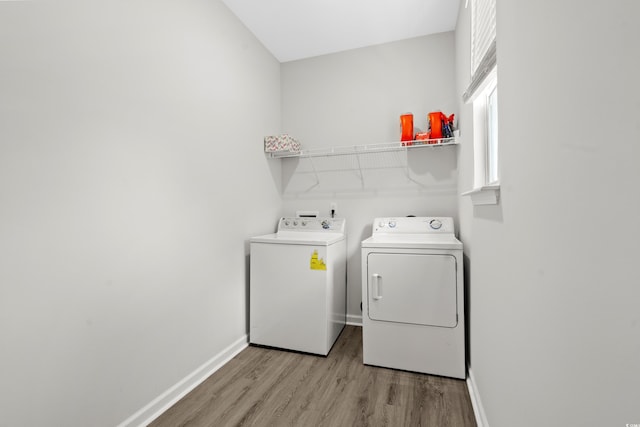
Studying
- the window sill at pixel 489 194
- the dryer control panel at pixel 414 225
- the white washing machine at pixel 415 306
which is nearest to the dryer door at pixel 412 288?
the white washing machine at pixel 415 306

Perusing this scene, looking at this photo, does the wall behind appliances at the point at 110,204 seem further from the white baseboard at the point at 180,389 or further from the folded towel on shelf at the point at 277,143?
the folded towel on shelf at the point at 277,143

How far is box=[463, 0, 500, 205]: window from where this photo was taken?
130cm

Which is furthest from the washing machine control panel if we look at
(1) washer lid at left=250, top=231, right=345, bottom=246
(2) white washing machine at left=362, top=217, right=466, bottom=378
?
(2) white washing machine at left=362, top=217, right=466, bottom=378

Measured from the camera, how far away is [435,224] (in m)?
2.41

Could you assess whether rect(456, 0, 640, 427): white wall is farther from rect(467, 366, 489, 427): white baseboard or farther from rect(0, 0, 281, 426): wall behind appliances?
rect(0, 0, 281, 426): wall behind appliances

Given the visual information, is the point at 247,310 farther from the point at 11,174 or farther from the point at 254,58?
the point at 254,58

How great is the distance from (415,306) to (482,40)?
1601 millimetres

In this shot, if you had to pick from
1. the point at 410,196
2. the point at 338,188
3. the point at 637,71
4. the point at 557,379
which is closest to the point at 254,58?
the point at 338,188

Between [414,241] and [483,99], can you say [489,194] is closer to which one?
[483,99]

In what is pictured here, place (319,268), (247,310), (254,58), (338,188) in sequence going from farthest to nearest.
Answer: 1. (338,188)
2. (254,58)
3. (247,310)
4. (319,268)

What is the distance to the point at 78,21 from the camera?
3.95 ft

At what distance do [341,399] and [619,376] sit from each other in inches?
60.6

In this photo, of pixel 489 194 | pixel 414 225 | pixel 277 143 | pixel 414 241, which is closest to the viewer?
pixel 489 194

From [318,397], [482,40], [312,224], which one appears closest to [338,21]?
[482,40]
